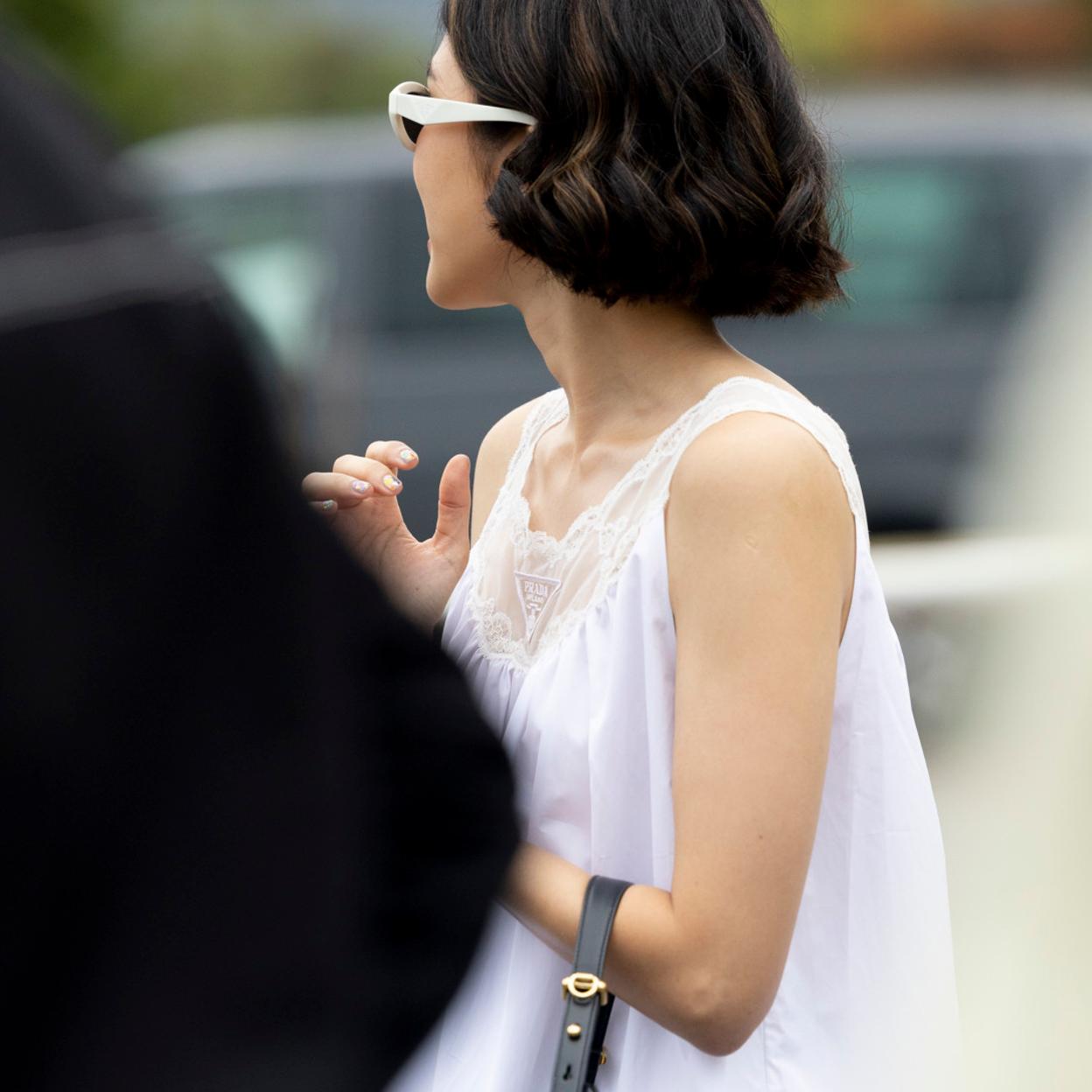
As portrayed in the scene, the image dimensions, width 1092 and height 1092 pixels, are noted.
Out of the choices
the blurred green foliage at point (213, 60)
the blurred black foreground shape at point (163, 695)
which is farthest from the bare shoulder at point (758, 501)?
the blurred green foliage at point (213, 60)

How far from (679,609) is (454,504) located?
610 mm

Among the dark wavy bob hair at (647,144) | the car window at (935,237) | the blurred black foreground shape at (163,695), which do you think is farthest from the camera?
the car window at (935,237)

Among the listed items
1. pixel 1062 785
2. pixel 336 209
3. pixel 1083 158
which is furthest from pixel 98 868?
pixel 1083 158

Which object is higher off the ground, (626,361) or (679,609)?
(626,361)

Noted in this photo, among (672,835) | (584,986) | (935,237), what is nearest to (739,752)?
(672,835)

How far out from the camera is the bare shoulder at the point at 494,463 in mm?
2092

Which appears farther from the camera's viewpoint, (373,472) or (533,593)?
(373,472)

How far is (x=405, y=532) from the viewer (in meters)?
2.07

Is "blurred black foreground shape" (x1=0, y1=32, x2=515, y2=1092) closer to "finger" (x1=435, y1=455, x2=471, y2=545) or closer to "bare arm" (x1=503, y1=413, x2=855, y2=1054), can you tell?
"bare arm" (x1=503, y1=413, x2=855, y2=1054)

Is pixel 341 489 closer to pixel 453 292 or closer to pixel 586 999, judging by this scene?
pixel 453 292

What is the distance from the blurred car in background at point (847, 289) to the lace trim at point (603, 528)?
10.4 feet

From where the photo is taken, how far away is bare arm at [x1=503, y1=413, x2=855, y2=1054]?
1473 millimetres

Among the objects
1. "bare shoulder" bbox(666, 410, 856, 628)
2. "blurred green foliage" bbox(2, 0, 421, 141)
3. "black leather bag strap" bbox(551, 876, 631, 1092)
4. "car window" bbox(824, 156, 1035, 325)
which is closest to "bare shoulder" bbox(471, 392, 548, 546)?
"bare shoulder" bbox(666, 410, 856, 628)

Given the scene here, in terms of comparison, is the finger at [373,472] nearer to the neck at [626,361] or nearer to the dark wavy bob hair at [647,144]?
the neck at [626,361]
